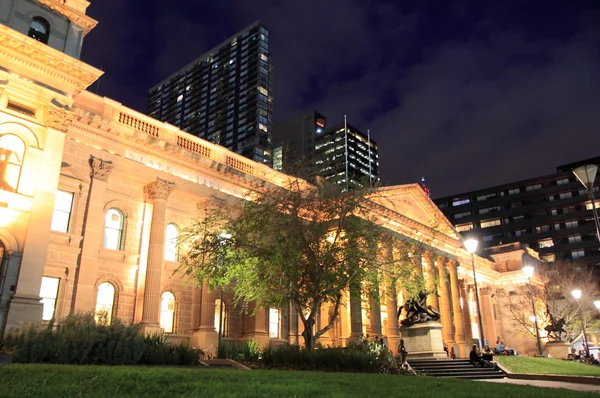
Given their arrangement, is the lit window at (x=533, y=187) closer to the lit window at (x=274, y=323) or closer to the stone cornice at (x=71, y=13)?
the lit window at (x=274, y=323)

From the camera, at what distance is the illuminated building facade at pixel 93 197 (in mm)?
20312

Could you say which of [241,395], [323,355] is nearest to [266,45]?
[323,355]

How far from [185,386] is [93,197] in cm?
1819

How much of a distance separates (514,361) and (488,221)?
80575 millimetres

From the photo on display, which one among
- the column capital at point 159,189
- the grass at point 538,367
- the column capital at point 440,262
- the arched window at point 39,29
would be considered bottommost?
the grass at point 538,367

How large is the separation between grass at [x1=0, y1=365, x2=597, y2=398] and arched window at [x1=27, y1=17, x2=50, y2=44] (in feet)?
57.6

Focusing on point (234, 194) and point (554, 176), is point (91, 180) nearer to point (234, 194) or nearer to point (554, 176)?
point (234, 194)

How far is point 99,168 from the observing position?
82.8ft

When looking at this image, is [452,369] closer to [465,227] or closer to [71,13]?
[71,13]

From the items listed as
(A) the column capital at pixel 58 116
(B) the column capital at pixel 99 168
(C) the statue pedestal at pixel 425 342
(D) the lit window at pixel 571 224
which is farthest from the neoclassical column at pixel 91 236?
(D) the lit window at pixel 571 224

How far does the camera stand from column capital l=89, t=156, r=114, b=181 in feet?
82.4

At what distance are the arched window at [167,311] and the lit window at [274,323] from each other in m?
7.70

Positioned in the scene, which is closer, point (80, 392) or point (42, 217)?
point (80, 392)

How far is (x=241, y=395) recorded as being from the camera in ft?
28.5
